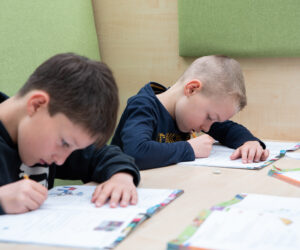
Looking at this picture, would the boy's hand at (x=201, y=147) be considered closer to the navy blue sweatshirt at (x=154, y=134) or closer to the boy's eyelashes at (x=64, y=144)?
the navy blue sweatshirt at (x=154, y=134)

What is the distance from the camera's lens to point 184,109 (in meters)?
1.30

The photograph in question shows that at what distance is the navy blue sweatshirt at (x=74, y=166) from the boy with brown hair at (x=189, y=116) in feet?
0.40

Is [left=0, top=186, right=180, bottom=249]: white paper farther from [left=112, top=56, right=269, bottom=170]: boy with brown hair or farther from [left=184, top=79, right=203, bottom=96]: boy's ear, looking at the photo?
[left=184, top=79, right=203, bottom=96]: boy's ear

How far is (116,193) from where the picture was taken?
794mm

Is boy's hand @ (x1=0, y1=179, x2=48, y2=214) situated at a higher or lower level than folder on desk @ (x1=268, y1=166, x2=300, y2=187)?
higher

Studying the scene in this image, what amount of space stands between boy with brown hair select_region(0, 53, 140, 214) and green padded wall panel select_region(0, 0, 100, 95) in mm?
425

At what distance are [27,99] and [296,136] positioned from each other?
3.61 ft

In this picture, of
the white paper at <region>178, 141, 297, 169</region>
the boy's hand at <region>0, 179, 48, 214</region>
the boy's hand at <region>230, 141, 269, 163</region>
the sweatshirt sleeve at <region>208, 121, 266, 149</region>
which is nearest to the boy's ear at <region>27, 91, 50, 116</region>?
the boy's hand at <region>0, 179, 48, 214</region>

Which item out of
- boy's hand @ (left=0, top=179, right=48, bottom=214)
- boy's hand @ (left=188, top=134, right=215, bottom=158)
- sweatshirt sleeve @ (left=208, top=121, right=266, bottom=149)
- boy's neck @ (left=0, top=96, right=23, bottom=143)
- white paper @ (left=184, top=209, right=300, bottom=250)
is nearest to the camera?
white paper @ (left=184, top=209, right=300, bottom=250)

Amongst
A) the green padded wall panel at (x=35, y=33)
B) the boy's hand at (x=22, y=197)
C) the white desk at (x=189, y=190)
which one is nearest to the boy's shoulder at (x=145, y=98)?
the white desk at (x=189, y=190)

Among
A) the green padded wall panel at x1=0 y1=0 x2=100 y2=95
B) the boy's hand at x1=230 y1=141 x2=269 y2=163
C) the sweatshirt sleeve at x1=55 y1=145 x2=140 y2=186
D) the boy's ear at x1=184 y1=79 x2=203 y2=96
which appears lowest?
the boy's hand at x1=230 y1=141 x2=269 y2=163

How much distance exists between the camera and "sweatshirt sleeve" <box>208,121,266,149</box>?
52.5 inches

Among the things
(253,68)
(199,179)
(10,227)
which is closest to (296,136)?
(253,68)

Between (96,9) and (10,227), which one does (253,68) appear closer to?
(96,9)
